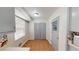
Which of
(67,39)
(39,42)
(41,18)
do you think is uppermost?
(41,18)

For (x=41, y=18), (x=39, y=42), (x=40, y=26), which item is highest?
(x=41, y=18)

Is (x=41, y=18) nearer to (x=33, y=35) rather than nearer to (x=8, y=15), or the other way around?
(x=33, y=35)

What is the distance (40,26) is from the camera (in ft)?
6.73
